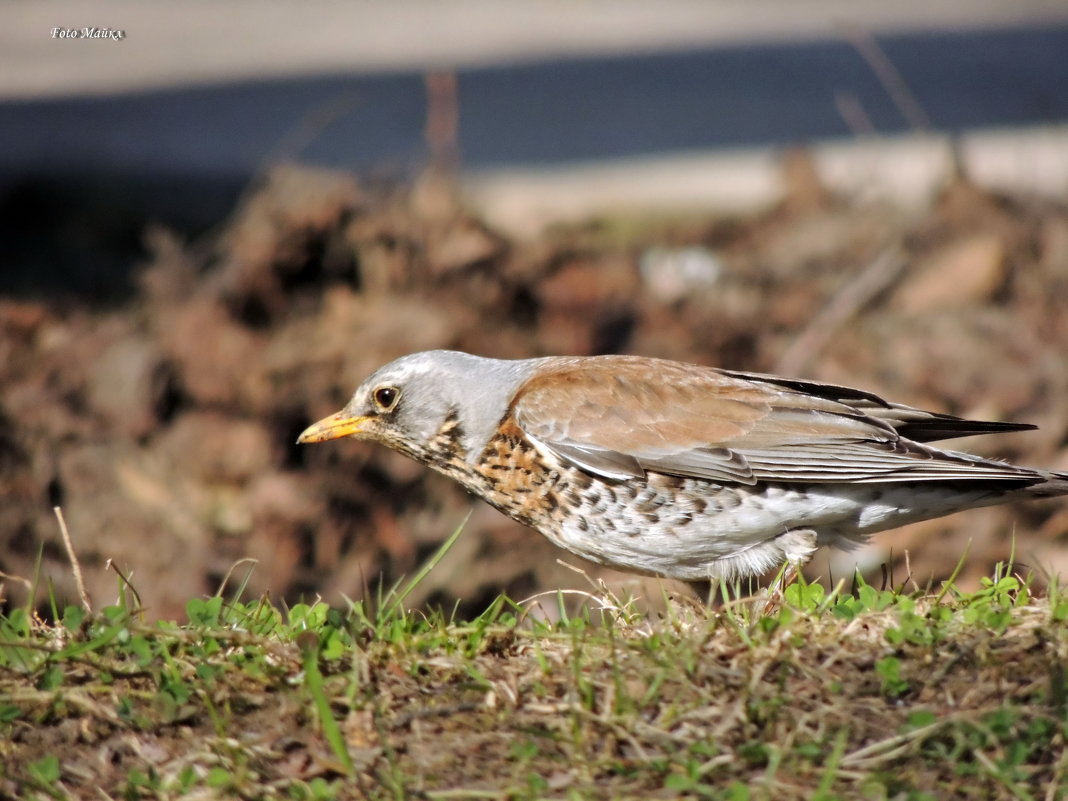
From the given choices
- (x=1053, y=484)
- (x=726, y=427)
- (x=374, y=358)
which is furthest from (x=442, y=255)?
(x=1053, y=484)

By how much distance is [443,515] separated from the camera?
25.6 feet

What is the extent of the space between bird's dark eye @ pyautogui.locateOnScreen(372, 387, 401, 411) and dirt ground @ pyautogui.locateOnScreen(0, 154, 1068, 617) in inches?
63.3

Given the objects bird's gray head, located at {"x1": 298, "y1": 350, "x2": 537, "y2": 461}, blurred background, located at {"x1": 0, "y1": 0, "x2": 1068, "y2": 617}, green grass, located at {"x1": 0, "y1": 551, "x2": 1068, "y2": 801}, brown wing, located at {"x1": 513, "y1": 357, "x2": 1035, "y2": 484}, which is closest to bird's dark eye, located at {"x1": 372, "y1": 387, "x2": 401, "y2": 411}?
bird's gray head, located at {"x1": 298, "y1": 350, "x2": 537, "y2": 461}

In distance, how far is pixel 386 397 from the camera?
5359mm

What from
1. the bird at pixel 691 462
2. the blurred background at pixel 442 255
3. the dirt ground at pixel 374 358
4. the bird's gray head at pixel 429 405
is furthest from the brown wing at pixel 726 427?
the dirt ground at pixel 374 358

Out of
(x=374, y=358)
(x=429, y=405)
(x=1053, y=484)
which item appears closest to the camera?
(x=1053, y=484)

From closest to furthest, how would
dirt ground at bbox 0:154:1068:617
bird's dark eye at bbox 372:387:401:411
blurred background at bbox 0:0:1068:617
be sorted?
bird's dark eye at bbox 372:387:401:411
dirt ground at bbox 0:154:1068:617
blurred background at bbox 0:0:1068:617

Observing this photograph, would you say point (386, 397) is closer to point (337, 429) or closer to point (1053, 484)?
Result: point (337, 429)

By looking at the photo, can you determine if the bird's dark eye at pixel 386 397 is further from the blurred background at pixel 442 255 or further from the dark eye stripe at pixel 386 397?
the blurred background at pixel 442 255

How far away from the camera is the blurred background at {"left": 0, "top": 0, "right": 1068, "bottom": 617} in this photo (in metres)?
7.63

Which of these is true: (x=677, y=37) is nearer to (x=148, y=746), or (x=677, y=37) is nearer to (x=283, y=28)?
(x=283, y=28)

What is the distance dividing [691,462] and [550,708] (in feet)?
5.22

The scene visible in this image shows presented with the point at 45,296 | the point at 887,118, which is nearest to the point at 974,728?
the point at 45,296

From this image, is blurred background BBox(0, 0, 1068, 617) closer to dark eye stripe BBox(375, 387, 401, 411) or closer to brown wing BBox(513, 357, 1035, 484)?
brown wing BBox(513, 357, 1035, 484)
